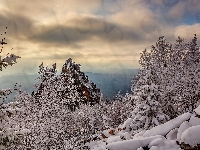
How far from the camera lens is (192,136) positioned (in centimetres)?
802

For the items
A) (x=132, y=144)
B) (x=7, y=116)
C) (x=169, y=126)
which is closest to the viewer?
(x=7, y=116)

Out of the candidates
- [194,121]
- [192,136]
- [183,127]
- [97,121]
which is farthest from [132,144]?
[97,121]

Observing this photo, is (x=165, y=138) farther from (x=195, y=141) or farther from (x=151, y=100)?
(x=151, y=100)

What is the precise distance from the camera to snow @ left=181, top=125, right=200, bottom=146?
7891mm

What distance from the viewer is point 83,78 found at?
150 feet

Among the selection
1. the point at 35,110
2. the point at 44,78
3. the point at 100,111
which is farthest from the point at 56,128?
the point at 100,111

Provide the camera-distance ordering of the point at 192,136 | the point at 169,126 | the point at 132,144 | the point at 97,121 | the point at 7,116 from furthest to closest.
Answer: the point at 97,121 < the point at 169,126 < the point at 132,144 < the point at 192,136 < the point at 7,116

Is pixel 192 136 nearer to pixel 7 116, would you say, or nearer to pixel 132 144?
pixel 132 144

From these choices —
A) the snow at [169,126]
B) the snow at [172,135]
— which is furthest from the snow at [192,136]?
the snow at [169,126]

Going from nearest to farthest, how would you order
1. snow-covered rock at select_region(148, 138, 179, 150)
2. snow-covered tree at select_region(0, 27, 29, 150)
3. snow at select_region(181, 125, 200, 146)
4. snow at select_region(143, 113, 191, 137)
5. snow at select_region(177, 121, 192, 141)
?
1. snow-covered tree at select_region(0, 27, 29, 150)
2. snow at select_region(181, 125, 200, 146)
3. snow-covered rock at select_region(148, 138, 179, 150)
4. snow at select_region(177, 121, 192, 141)
5. snow at select_region(143, 113, 191, 137)

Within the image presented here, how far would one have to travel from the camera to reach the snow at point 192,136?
25.9ft

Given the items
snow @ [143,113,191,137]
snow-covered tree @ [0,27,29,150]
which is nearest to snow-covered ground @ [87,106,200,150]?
snow @ [143,113,191,137]

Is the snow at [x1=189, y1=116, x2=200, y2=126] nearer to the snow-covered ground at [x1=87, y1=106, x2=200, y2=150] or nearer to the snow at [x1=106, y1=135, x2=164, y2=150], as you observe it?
the snow-covered ground at [x1=87, y1=106, x2=200, y2=150]

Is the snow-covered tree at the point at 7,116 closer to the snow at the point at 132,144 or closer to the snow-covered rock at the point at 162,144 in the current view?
the snow at the point at 132,144
